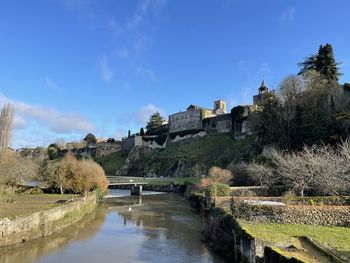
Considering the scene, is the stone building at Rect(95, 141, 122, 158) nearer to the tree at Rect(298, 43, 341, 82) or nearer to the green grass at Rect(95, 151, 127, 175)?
the green grass at Rect(95, 151, 127, 175)

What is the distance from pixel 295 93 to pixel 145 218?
3516 cm

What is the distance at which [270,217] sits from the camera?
24.4 m

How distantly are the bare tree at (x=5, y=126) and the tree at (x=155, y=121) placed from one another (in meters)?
90.1

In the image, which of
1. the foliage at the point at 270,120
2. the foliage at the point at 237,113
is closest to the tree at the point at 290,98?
the foliage at the point at 270,120

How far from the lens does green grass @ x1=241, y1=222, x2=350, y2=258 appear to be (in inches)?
679

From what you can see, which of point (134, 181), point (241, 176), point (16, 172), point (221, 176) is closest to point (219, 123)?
point (134, 181)

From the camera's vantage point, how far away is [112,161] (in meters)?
128

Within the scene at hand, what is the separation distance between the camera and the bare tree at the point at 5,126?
139ft

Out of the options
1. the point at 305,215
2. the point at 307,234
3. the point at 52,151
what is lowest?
the point at 307,234

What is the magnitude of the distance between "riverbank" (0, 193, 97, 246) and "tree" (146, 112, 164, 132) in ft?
313

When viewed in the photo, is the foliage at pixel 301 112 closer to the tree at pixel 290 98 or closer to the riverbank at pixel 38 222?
the tree at pixel 290 98

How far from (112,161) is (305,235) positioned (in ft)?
368

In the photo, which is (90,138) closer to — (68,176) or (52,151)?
(52,151)

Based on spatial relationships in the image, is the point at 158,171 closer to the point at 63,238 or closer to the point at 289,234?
the point at 63,238
